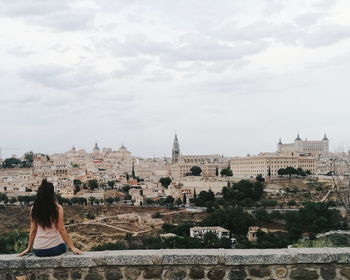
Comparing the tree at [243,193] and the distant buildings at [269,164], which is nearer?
the tree at [243,193]

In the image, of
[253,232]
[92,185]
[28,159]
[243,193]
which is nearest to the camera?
[253,232]

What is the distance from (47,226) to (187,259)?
1257 mm

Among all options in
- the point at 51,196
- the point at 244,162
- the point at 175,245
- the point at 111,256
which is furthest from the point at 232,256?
the point at 244,162

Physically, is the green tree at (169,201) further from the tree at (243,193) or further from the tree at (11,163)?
the tree at (11,163)

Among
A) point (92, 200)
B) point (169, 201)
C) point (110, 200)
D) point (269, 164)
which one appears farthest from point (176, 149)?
point (92, 200)

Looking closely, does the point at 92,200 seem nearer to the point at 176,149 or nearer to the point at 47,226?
the point at 47,226

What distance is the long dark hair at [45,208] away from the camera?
13.9 feet

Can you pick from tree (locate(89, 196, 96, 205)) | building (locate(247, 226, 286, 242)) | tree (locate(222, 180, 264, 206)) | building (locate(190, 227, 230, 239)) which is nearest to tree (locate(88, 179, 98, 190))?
tree (locate(89, 196, 96, 205))

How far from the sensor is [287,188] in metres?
65.8

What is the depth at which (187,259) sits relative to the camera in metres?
4.18

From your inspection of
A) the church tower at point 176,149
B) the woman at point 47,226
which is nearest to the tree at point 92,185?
the church tower at point 176,149

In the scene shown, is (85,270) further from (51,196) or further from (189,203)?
(189,203)

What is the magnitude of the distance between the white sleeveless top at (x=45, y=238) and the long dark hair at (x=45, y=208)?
4 cm

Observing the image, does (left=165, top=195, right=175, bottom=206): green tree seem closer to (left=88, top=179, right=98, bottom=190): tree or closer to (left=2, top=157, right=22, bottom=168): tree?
(left=88, top=179, right=98, bottom=190): tree
